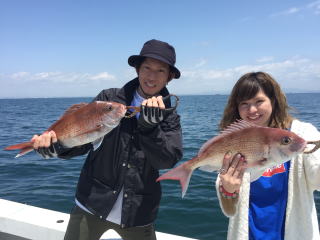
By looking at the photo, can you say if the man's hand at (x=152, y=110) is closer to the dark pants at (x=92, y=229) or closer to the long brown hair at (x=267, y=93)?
the long brown hair at (x=267, y=93)

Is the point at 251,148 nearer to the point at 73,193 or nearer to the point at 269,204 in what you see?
the point at 269,204

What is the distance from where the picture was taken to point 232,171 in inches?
92.0

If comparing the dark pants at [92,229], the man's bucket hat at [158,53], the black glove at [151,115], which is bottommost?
the dark pants at [92,229]

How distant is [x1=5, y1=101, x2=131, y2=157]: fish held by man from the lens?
8.30ft

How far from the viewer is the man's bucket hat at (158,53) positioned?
9.40 feet

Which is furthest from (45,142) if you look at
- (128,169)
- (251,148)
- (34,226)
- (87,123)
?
(34,226)

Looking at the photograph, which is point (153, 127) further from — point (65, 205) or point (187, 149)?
point (187, 149)

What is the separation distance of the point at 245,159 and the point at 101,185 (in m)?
1.61

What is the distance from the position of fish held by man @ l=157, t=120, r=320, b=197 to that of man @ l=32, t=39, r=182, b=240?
43cm

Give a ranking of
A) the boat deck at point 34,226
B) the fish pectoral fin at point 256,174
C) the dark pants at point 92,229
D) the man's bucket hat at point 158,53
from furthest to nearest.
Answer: the boat deck at point 34,226 < the dark pants at point 92,229 < the man's bucket hat at point 158,53 < the fish pectoral fin at point 256,174

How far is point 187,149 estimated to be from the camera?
12734 millimetres

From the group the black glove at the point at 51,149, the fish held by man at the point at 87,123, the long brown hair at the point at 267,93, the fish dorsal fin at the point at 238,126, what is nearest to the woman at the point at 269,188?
the long brown hair at the point at 267,93

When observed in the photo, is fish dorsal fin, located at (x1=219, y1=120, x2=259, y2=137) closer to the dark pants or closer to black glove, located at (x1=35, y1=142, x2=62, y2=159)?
the dark pants

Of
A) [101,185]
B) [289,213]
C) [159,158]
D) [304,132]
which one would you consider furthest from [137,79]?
[289,213]
